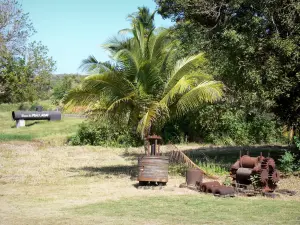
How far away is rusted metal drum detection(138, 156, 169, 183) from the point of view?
1332cm

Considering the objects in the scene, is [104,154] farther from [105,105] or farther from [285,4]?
[285,4]

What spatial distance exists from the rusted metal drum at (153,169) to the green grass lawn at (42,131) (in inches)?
628

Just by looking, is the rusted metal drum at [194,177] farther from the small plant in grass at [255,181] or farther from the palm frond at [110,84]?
the palm frond at [110,84]

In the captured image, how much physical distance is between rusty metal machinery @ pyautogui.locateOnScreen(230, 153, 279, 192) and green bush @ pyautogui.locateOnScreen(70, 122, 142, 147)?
14.6 meters

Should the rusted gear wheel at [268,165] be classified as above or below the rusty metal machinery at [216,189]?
above

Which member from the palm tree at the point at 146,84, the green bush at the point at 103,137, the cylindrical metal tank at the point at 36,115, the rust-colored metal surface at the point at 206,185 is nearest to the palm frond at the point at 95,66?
the palm tree at the point at 146,84

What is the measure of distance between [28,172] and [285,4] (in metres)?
10.0

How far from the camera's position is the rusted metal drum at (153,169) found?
1332 cm

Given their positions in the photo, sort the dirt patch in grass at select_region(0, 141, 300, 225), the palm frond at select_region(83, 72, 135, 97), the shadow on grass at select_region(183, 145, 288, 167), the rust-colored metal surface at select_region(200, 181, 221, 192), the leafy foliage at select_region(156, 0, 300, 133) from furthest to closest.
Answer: the shadow on grass at select_region(183, 145, 288, 167)
the palm frond at select_region(83, 72, 135, 97)
the leafy foliage at select_region(156, 0, 300, 133)
the rust-colored metal surface at select_region(200, 181, 221, 192)
the dirt patch in grass at select_region(0, 141, 300, 225)

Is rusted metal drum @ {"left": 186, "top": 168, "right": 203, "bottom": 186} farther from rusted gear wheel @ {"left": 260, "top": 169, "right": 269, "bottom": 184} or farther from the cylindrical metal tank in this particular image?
the cylindrical metal tank

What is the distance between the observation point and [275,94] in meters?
14.6

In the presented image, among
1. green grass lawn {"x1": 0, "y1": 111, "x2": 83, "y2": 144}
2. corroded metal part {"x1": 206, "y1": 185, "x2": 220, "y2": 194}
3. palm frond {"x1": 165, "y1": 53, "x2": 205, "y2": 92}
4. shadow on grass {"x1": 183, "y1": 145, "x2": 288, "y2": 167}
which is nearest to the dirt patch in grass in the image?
corroded metal part {"x1": 206, "y1": 185, "x2": 220, "y2": 194}

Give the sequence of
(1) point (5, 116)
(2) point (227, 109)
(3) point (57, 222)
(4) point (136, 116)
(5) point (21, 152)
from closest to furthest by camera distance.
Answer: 1. (3) point (57, 222)
2. (4) point (136, 116)
3. (5) point (21, 152)
4. (2) point (227, 109)
5. (1) point (5, 116)

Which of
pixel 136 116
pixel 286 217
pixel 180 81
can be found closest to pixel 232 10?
pixel 180 81
